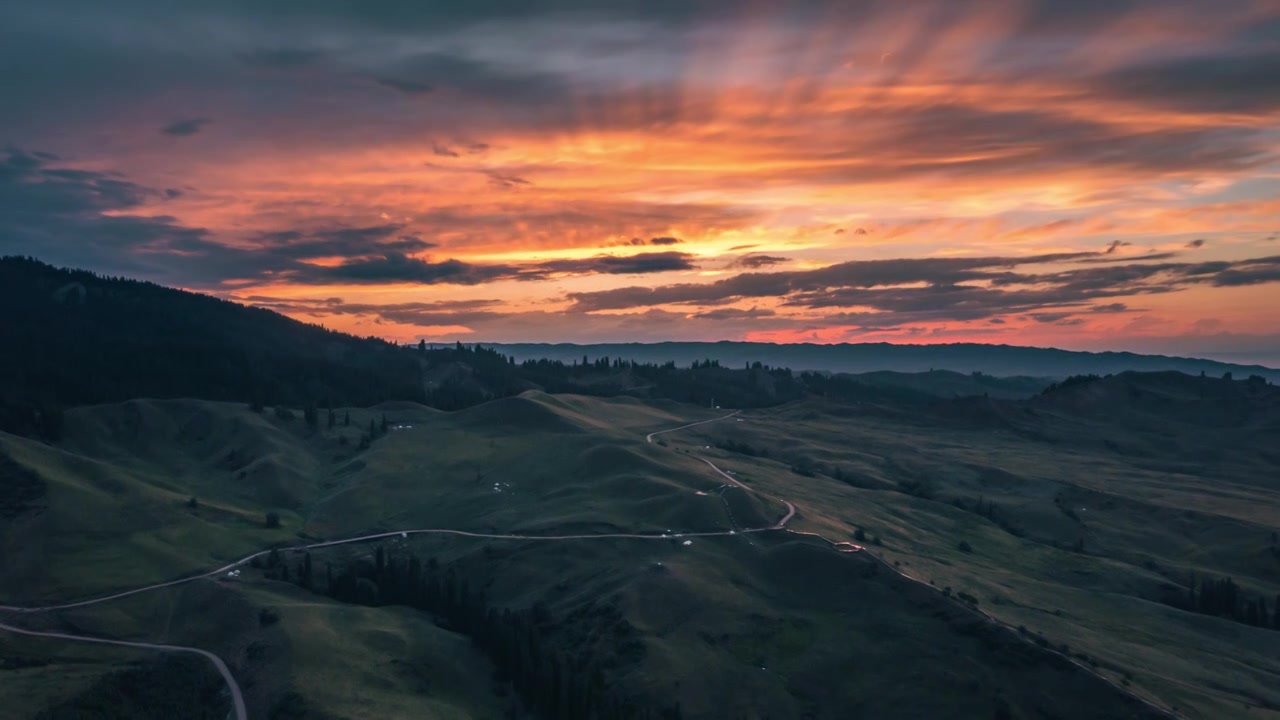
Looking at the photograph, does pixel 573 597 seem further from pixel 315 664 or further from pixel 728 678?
pixel 315 664

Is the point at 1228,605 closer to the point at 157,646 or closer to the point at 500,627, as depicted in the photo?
the point at 500,627

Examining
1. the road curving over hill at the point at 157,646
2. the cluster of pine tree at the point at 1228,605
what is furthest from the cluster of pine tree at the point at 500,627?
the cluster of pine tree at the point at 1228,605

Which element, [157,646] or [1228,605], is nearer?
[157,646]

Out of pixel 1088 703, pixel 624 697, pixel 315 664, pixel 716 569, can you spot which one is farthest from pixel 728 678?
pixel 315 664

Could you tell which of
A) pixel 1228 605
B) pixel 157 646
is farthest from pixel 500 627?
pixel 1228 605

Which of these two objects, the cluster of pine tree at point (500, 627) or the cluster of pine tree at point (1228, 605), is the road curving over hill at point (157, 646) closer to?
the cluster of pine tree at point (500, 627)

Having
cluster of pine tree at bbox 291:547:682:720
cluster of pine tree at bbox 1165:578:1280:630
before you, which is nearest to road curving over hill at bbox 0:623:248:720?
cluster of pine tree at bbox 291:547:682:720
